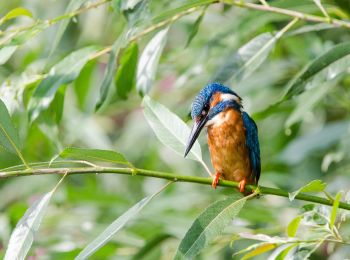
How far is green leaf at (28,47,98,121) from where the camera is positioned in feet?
8.84

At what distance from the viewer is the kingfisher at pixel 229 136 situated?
3.09m

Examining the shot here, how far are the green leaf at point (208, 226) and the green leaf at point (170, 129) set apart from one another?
28cm

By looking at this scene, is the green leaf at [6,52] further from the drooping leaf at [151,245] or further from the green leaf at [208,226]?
the drooping leaf at [151,245]

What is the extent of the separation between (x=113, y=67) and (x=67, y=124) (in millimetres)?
2532

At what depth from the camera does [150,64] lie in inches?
111

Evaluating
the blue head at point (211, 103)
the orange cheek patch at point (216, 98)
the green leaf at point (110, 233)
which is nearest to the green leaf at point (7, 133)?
the green leaf at point (110, 233)

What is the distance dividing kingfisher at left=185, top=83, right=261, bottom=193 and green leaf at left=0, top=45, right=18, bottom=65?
0.76 meters

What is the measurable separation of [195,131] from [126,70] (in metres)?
0.34

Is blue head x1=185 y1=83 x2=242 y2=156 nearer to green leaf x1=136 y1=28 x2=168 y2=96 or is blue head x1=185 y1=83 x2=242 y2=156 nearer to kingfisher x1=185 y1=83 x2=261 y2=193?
kingfisher x1=185 y1=83 x2=261 y2=193

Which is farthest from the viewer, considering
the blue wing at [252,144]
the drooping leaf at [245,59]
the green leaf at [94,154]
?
the blue wing at [252,144]

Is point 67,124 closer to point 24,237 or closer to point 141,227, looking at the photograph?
point 141,227

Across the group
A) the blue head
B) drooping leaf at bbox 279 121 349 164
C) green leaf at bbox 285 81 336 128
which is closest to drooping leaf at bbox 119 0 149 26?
the blue head

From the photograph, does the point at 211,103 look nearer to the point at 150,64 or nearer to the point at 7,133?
the point at 150,64

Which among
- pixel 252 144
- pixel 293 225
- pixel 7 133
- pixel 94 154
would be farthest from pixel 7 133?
pixel 252 144
